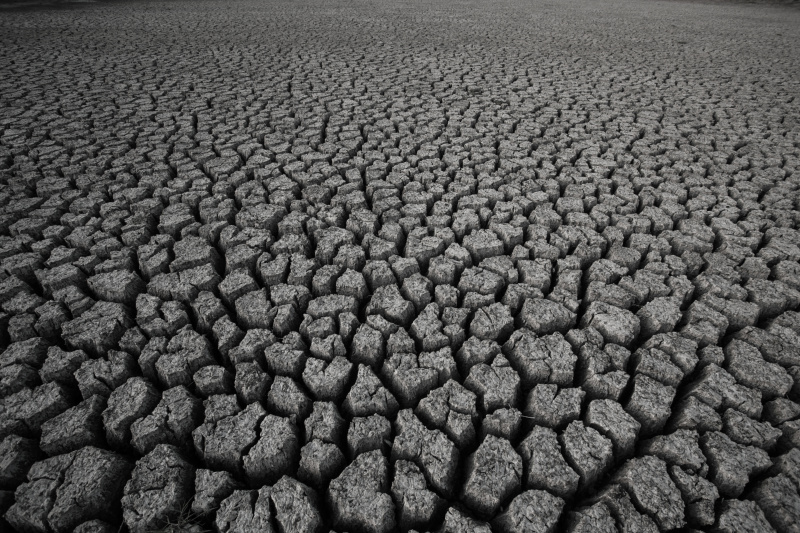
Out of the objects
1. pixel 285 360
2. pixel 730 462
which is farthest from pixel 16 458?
pixel 730 462

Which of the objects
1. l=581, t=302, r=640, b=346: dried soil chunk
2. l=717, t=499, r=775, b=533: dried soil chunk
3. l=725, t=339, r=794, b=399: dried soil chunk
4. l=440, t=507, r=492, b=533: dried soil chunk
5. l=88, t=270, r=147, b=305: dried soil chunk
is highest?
l=88, t=270, r=147, b=305: dried soil chunk

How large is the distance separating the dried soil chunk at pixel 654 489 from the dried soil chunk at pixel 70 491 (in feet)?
4.14

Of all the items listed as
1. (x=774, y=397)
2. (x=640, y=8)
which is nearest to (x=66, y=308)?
(x=774, y=397)

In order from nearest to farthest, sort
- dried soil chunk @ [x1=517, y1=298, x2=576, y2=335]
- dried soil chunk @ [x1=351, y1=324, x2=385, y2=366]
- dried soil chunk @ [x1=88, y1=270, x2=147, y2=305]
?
1. dried soil chunk @ [x1=351, y1=324, x2=385, y2=366]
2. dried soil chunk @ [x1=517, y1=298, x2=576, y2=335]
3. dried soil chunk @ [x1=88, y1=270, x2=147, y2=305]

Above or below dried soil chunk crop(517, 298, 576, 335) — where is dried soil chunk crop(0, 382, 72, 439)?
below

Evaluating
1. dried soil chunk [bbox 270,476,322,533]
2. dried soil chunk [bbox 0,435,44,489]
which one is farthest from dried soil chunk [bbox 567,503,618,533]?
dried soil chunk [bbox 0,435,44,489]

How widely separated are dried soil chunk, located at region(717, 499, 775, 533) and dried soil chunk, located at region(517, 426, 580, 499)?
32 cm

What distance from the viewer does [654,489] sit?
1041 millimetres

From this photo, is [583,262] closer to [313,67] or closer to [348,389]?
[348,389]

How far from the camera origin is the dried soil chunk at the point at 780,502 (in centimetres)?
98

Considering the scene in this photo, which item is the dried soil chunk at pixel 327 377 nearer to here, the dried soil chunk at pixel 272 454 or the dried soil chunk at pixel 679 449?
the dried soil chunk at pixel 272 454

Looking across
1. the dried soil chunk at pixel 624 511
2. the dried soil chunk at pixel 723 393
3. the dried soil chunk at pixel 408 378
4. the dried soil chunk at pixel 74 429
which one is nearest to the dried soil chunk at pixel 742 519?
the dried soil chunk at pixel 624 511

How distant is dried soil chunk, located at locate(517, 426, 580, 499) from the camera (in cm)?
107

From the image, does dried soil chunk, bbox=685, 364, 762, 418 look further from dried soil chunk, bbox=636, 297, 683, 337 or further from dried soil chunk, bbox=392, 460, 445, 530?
dried soil chunk, bbox=392, 460, 445, 530
